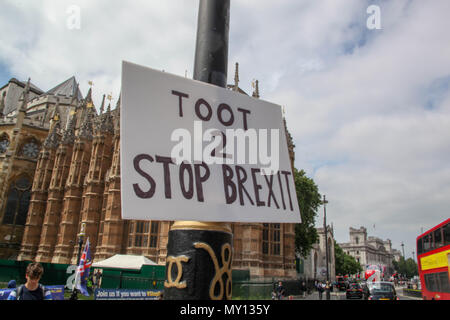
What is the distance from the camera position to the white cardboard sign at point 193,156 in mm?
2037

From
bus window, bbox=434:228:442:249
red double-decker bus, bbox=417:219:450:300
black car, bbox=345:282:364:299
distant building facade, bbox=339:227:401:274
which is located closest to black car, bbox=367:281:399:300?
red double-decker bus, bbox=417:219:450:300

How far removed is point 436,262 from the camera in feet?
51.3

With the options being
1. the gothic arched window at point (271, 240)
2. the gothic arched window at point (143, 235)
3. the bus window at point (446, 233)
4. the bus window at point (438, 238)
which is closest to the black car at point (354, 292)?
the gothic arched window at point (271, 240)

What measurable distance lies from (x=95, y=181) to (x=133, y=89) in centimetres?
3055

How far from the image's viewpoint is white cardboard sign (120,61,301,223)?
2.04m

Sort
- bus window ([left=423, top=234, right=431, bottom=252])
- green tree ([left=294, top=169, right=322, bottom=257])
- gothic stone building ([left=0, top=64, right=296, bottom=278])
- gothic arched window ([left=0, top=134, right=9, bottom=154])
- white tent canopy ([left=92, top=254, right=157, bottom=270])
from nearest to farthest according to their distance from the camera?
bus window ([left=423, top=234, right=431, bottom=252]), white tent canopy ([left=92, top=254, right=157, bottom=270]), gothic stone building ([left=0, top=64, right=296, bottom=278]), green tree ([left=294, top=169, right=322, bottom=257]), gothic arched window ([left=0, top=134, right=9, bottom=154])

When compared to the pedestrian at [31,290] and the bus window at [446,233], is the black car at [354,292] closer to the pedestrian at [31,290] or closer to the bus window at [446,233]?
the bus window at [446,233]

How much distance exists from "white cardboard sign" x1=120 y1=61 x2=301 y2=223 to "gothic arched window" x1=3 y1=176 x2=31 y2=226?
45082mm

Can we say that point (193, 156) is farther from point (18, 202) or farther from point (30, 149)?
point (30, 149)

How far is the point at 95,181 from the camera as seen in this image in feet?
99.4

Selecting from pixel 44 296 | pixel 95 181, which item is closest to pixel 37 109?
pixel 95 181

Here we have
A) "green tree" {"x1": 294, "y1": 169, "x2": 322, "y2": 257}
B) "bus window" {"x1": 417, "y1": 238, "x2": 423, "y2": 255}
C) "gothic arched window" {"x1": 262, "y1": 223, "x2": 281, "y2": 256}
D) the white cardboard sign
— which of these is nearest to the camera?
the white cardboard sign

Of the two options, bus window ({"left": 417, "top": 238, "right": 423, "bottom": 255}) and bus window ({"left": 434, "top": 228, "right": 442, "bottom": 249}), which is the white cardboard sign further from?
bus window ({"left": 417, "top": 238, "right": 423, "bottom": 255})
